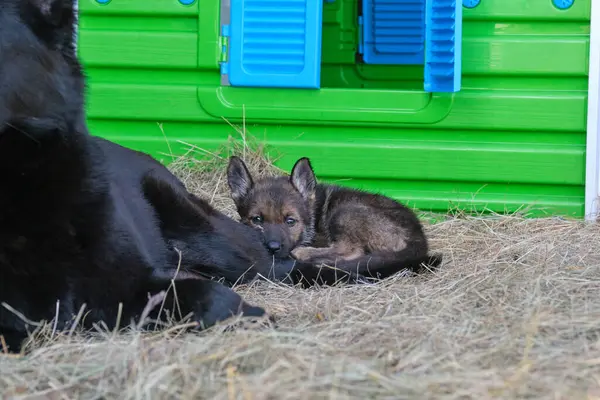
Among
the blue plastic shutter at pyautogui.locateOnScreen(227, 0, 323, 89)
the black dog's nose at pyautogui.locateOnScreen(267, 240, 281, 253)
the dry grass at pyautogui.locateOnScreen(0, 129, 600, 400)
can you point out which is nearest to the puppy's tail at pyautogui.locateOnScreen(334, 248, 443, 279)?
the dry grass at pyautogui.locateOnScreen(0, 129, 600, 400)

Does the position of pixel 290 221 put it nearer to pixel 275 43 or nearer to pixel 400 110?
pixel 400 110

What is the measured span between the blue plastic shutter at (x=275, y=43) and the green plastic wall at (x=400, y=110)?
9cm

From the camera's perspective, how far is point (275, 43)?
442 centimetres

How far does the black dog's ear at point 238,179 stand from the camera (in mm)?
4227

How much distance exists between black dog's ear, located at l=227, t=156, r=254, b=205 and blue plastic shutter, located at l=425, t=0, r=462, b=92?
3.37 ft

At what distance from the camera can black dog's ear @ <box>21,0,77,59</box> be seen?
2391mm

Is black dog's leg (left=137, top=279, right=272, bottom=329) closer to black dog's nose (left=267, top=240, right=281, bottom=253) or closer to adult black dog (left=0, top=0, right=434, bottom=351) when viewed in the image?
adult black dog (left=0, top=0, right=434, bottom=351)

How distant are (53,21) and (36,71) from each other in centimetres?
17

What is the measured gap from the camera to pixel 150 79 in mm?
4656

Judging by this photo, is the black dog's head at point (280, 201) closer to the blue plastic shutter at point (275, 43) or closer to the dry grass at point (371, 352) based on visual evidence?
the blue plastic shutter at point (275, 43)

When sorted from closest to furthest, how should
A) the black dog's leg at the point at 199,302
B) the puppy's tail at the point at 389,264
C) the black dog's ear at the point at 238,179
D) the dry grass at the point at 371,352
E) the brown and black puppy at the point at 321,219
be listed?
the dry grass at the point at 371,352 < the black dog's leg at the point at 199,302 < the puppy's tail at the point at 389,264 < the brown and black puppy at the point at 321,219 < the black dog's ear at the point at 238,179

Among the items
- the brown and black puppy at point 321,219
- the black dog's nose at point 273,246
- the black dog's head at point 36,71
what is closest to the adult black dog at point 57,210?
the black dog's head at point 36,71

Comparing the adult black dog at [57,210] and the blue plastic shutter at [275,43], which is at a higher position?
the blue plastic shutter at [275,43]

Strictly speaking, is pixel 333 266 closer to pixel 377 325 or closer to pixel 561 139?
pixel 377 325
